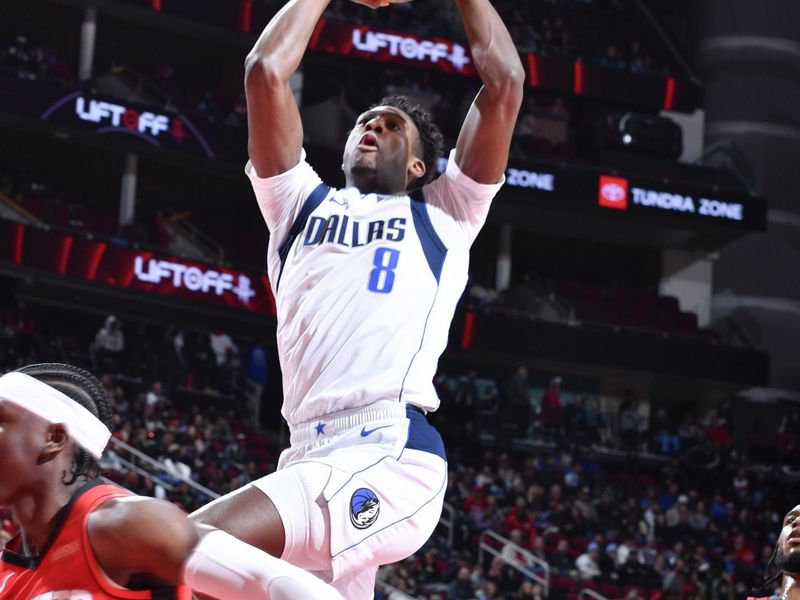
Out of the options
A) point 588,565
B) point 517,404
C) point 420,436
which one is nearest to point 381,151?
point 420,436

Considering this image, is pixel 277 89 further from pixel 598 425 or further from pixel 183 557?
pixel 598 425

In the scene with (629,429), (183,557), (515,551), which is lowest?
(515,551)

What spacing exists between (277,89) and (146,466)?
13.1 meters

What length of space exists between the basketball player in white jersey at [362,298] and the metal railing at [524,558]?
13.1m

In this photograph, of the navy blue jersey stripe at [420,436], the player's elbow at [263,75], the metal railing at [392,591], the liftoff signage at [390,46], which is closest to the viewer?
the navy blue jersey stripe at [420,436]

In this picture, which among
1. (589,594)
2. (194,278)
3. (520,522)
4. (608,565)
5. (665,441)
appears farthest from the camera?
(665,441)

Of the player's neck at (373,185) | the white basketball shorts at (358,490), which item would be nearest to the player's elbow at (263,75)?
the player's neck at (373,185)

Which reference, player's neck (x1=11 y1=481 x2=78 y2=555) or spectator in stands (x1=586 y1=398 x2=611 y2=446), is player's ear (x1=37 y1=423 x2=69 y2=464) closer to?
player's neck (x1=11 y1=481 x2=78 y2=555)

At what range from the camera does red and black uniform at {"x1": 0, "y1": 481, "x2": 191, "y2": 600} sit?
3.06 m

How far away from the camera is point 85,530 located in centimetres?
312

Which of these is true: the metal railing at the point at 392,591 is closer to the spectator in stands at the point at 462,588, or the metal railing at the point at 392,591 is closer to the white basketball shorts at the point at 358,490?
the spectator in stands at the point at 462,588

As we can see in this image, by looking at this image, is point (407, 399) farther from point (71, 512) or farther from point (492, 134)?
point (71, 512)

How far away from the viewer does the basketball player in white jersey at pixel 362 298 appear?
393 cm

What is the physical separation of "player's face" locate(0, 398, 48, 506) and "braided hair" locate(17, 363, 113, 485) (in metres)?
0.10
